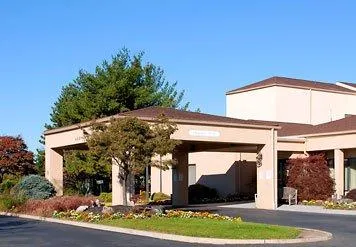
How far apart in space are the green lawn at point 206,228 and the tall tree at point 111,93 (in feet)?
82.5

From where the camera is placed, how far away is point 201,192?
135 feet

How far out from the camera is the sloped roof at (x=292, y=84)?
46.8 m

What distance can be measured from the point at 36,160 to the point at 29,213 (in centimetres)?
3198

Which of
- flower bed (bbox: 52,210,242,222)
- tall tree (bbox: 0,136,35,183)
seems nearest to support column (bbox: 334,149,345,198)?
flower bed (bbox: 52,210,242,222)

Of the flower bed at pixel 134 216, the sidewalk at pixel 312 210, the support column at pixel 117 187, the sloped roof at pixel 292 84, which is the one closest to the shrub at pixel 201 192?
the sidewalk at pixel 312 210

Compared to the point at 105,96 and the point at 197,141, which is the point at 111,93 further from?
the point at 197,141

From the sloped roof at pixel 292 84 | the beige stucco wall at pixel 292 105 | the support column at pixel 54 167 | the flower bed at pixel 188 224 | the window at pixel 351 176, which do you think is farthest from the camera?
the sloped roof at pixel 292 84

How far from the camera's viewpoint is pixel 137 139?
22.1 m

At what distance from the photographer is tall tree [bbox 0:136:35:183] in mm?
53469

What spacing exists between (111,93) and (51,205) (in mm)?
21748

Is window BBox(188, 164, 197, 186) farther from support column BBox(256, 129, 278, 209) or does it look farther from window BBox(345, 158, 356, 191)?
support column BBox(256, 129, 278, 209)

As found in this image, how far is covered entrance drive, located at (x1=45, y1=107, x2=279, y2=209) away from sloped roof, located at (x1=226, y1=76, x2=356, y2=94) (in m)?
13.7

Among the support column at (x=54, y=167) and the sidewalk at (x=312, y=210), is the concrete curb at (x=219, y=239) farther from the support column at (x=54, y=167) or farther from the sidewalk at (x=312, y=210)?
the support column at (x=54, y=167)

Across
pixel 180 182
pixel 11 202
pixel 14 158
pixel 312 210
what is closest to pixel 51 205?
pixel 11 202
